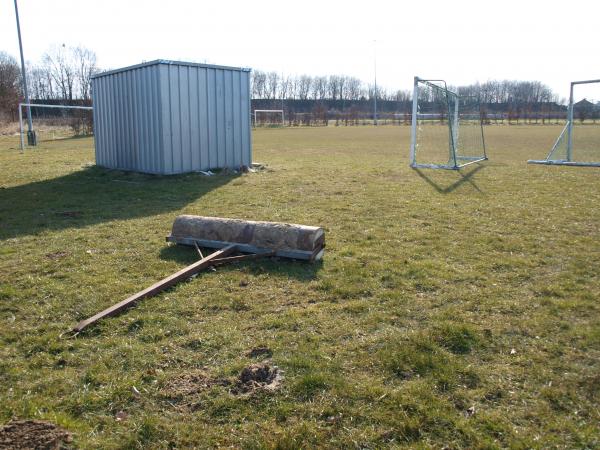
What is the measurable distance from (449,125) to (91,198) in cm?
1120

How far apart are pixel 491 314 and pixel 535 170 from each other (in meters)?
12.0

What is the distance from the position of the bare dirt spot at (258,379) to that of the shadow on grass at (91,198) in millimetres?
5533

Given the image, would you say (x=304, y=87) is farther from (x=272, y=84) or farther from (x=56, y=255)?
(x=56, y=255)

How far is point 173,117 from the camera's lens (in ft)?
43.8

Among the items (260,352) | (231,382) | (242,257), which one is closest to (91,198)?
(242,257)

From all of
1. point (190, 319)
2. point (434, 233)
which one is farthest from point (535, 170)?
point (190, 319)

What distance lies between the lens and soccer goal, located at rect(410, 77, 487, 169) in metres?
16.2

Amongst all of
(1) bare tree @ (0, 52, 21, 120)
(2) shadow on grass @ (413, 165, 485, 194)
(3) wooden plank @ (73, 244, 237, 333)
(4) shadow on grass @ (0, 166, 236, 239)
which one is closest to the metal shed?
(4) shadow on grass @ (0, 166, 236, 239)

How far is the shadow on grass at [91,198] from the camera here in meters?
8.46

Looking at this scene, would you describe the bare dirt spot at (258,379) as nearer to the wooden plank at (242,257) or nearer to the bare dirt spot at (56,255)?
the wooden plank at (242,257)

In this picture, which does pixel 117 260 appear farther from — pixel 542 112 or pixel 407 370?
pixel 542 112

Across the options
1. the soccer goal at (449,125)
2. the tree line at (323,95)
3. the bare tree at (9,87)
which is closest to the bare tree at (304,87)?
the tree line at (323,95)

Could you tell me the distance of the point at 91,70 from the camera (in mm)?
74250

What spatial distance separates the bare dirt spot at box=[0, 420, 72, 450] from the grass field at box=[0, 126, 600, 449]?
95 mm
